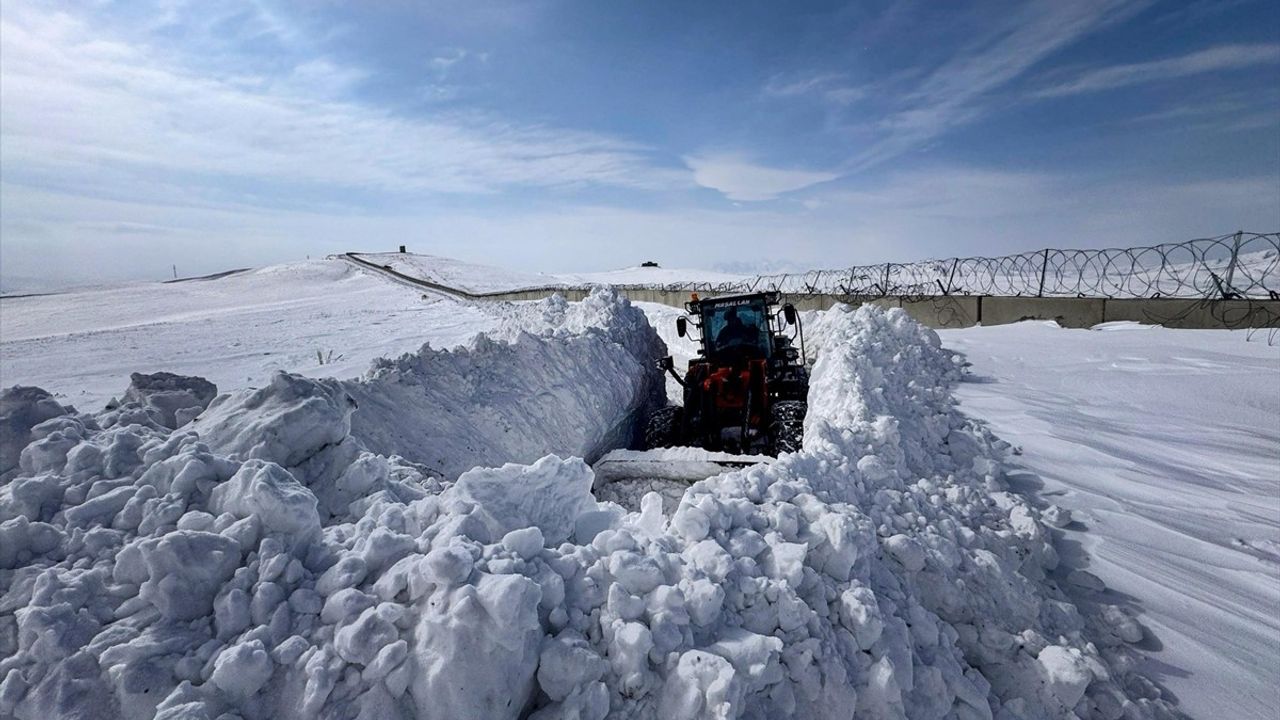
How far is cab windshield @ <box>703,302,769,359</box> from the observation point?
9.82 meters

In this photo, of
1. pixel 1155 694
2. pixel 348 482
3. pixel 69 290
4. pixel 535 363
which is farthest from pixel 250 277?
pixel 1155 694

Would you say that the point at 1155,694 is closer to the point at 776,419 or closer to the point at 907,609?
the point at 907,609

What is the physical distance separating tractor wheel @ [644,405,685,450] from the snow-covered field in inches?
139

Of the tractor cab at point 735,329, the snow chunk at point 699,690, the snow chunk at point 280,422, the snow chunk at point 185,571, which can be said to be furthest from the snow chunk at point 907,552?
the tractor cab at point 735,329

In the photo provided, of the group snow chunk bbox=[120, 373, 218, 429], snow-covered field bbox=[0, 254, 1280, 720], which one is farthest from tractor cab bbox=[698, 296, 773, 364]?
snow chunk bbox=[120, 373, 218, 429]

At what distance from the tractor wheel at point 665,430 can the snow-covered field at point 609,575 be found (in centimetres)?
352

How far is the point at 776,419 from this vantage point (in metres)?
8.46

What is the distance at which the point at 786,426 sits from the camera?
816 centimetres

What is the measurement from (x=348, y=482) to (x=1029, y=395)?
8891 millimetres

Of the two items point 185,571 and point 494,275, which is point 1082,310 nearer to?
point 185,571

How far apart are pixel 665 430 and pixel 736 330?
7.24 feet

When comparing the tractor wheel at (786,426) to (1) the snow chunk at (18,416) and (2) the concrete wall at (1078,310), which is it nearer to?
(1) the snow chunk at (18,416)

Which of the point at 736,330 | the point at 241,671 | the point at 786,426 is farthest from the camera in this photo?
the point at 736,330

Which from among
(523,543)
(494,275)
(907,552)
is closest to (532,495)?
(523,543)
